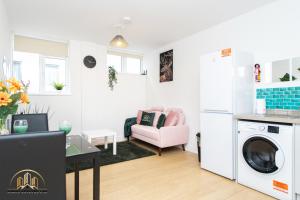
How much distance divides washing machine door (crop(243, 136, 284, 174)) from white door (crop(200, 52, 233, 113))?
0.50 m

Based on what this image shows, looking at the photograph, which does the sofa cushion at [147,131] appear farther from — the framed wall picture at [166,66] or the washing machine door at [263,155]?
the washing machine door at [263,155]

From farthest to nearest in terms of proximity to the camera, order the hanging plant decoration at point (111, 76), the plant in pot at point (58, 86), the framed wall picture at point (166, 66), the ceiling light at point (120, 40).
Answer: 1. the hanging plant decoration at point (111, 76)
2. the framed wall picture at point (166, 66)
3. the plant in pot at point (58, 86)
4. the ceiling light at point (120, 40)

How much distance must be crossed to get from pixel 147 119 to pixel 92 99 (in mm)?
1439

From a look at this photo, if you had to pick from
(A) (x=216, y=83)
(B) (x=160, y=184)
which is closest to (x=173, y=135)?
(B) (x=160, y=184)

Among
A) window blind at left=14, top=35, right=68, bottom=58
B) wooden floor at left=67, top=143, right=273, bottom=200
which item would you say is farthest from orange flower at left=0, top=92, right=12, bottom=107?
window blind at left=14, top=35, right=68, bottom=58

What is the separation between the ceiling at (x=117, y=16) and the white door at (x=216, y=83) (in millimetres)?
766

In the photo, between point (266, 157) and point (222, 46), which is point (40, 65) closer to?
point (222, 46)

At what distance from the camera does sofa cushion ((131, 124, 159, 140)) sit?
11.7 ft

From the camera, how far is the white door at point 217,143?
2.46 meters

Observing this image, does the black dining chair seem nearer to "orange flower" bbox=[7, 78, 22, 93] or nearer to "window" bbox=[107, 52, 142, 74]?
"orange flower" bbox=[7, 78, 22, 93]

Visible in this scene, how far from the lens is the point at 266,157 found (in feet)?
6.97

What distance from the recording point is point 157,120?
160 inches

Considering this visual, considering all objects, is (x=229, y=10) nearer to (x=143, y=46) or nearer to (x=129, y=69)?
(x=143, y=46)

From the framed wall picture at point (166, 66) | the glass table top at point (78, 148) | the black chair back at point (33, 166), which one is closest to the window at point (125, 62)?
the framed wall picture at point (166, 66)
